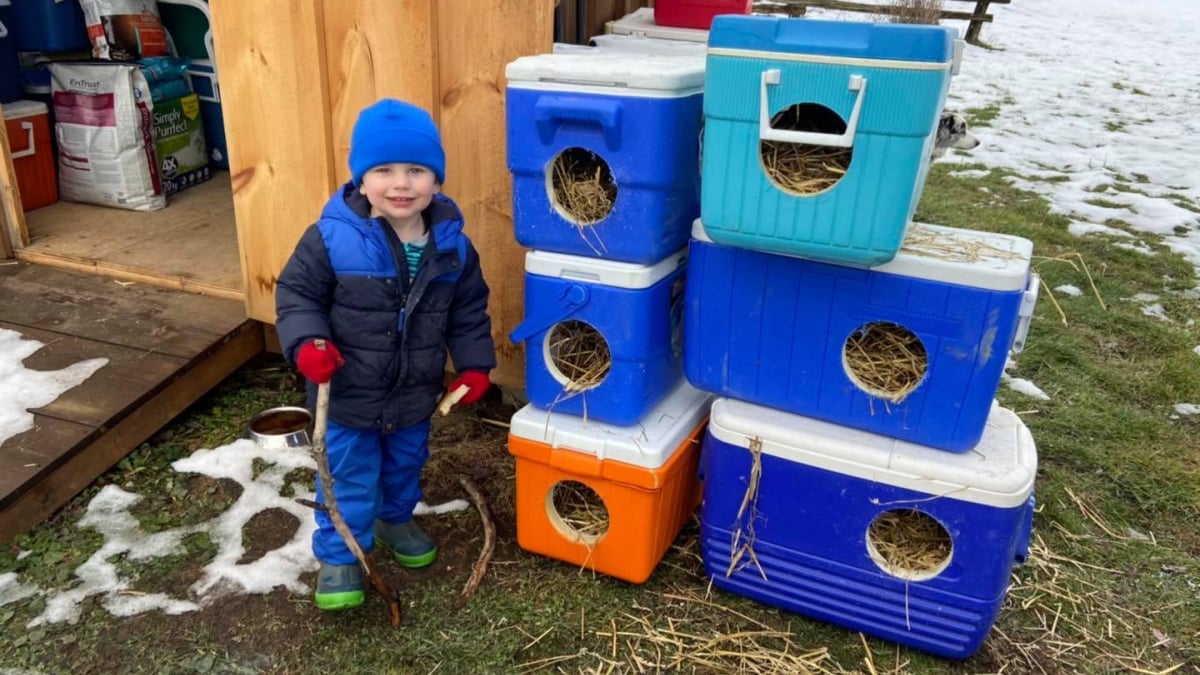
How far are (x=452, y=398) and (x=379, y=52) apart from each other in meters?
1.36

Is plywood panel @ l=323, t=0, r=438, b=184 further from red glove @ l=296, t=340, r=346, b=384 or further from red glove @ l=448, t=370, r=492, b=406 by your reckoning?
red glove @ l=296, t=340, r=346, b=384

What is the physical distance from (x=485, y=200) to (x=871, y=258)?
60.8 inches

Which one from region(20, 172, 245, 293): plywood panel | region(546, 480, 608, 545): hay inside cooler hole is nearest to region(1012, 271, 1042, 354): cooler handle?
region(546, 480, 608, 545): hay inside cooler hole

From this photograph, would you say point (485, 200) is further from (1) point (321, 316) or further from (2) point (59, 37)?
(2) point (59, 37)

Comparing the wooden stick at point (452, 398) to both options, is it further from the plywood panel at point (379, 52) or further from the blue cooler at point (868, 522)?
the plywood panel at point (379, 52)

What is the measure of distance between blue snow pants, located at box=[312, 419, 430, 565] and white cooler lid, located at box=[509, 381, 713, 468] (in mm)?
317

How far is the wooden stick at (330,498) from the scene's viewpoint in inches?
87.3

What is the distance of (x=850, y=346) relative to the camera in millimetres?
2420

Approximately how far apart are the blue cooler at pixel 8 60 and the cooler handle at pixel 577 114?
12.6 ft

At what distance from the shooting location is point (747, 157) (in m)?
2.06

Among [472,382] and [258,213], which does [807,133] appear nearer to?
[472,382]

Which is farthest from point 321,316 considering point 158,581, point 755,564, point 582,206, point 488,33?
point 755,564

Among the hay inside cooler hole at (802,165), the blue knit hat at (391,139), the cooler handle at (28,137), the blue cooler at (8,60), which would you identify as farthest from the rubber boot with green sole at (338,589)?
the blue cooler at (8,60)

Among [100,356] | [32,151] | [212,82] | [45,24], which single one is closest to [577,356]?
[100,356]
